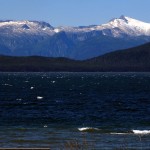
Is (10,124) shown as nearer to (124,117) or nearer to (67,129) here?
(67,129)

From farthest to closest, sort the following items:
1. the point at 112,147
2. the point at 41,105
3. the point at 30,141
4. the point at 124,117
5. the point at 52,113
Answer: the point at 41,105
the point at 52,113
the point at 124,117
the point at 30,141
the point at 112,147

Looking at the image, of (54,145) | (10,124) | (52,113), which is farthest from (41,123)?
(54,145)

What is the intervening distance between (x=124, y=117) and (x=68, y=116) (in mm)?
6550

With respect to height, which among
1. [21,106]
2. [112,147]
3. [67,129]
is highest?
[21,106]

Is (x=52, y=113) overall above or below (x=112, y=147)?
above

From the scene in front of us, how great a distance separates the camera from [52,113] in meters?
77.3

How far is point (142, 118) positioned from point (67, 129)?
15209mm

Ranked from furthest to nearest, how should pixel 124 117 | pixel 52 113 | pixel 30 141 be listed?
pixel 52 113, pixel 124 117, pixel 30 141

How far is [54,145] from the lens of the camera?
140 feet

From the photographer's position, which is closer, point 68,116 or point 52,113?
point 68,116

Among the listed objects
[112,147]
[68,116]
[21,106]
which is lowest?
[112,147]

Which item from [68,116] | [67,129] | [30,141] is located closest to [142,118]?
[68,116]

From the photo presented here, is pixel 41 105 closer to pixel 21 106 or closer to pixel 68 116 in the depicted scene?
pixel 21 106

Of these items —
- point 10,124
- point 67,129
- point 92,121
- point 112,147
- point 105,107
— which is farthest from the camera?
point 105,107
